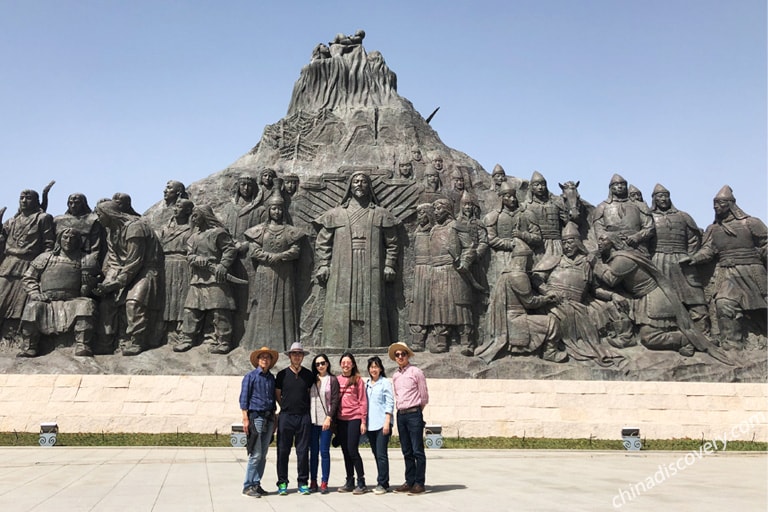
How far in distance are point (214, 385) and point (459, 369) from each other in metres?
4.09

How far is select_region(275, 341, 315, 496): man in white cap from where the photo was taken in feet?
18.3

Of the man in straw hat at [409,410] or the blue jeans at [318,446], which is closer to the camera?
the man in straw hat at [409,410]

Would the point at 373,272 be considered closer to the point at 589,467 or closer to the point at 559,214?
the point at 559,214

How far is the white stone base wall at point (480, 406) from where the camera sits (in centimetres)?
1034

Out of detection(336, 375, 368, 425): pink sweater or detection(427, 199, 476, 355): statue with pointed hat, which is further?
detection(427, 199, 476, 355): statue with pointed hat

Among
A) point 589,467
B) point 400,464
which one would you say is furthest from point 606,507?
point 400,464

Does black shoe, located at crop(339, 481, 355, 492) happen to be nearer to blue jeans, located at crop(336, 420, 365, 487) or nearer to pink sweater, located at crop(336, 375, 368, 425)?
blue jeans, located at crop(336, 420, 365, 487)

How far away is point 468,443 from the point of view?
925cm

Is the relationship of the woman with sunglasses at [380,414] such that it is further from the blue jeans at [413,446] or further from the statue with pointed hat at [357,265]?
the statue with pointed hat at [357,265]

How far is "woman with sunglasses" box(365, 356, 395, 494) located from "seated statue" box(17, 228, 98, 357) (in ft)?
27.8

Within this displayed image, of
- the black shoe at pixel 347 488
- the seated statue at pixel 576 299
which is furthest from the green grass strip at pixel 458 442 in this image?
the black shoe at pixel 347 488

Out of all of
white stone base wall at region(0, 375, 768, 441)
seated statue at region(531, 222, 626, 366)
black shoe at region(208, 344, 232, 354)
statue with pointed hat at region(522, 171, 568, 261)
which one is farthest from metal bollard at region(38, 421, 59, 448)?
statue with pointed hat at region(522, 171, 568, 261)

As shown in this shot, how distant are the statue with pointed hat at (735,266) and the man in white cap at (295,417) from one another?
10.1 metres

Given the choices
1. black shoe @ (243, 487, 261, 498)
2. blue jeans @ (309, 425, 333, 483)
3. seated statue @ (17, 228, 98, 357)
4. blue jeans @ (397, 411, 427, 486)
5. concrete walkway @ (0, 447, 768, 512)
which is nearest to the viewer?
concrete walkway @ (0, 447, 768, 512)
